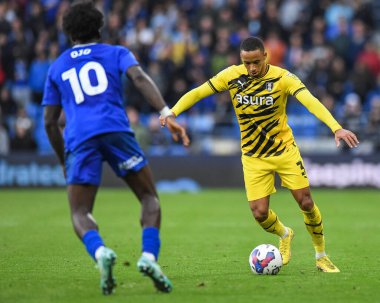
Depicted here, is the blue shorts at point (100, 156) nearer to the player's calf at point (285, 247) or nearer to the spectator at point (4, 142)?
the player's calf at point (285, 247)

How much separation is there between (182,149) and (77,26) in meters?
16.0

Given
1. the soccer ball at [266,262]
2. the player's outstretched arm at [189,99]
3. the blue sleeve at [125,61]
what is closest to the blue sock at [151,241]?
the blue sleeve at [125,61]

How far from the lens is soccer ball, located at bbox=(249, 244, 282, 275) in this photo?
908 cm

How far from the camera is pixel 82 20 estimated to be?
741 centimetres

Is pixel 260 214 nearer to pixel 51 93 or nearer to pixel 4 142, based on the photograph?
pixel 51 93

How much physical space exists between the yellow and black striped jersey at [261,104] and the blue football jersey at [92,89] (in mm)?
2246

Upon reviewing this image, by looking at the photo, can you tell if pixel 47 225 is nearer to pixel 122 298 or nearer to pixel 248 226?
pixel 248 226

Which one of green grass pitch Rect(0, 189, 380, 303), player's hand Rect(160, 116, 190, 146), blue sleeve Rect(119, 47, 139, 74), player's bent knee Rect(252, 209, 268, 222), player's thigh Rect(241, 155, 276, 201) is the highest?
blue sleeve Rect(119, 47, 139, 74)

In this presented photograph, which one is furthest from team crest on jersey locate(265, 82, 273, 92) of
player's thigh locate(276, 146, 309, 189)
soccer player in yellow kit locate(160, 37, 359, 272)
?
player's thigh locate(276, 146, 309, 189)

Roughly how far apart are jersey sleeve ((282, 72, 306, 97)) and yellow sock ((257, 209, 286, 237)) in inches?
56.3

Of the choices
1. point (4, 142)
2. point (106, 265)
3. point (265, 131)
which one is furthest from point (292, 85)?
point (4, 142)

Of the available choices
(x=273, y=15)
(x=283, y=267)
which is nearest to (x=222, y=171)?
(x=273, y=15)

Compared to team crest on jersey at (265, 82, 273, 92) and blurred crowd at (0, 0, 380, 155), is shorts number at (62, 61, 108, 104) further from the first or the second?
blurred crowd at (0, 0, 380, 155)

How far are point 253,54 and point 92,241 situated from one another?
124 inches
